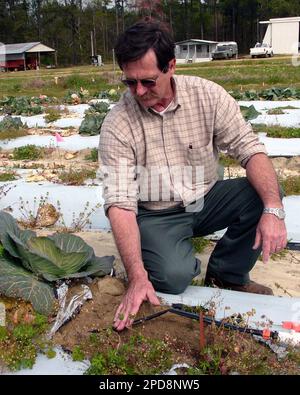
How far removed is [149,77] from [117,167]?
1.84 ft

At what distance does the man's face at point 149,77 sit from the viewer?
281 centimetres

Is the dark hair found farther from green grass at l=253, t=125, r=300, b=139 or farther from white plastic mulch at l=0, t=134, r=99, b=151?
white plastic mulch at l=0, t=134, r=99, b=151

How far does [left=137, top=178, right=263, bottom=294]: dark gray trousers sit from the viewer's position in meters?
3.08

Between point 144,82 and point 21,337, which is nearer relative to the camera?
point 21,337

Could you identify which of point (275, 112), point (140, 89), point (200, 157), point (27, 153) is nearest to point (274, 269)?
point (200, 157)

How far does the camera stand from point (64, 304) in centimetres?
281

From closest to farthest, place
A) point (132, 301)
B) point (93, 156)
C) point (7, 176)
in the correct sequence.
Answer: point (132, 301) < point (7, 176) < point (93, 156)

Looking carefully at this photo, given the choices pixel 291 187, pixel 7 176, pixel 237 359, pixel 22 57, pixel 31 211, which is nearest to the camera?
pixel 237 359

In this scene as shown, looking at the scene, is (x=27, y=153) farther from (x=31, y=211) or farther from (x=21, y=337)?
(x=21, y=337)

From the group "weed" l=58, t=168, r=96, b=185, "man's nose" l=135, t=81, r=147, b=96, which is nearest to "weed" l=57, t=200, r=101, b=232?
"weed" l=58, t=168, r=96, b=185

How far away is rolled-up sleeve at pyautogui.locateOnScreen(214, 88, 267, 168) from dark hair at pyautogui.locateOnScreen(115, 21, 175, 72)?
1.59 feet

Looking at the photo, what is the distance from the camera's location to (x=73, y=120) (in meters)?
10.8

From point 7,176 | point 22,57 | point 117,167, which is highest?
point 22,57
